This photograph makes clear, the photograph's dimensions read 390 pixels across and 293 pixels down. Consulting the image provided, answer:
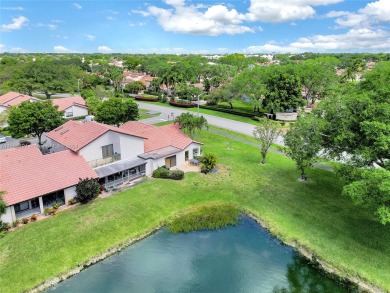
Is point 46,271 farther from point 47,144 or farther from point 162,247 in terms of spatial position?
point 47,144

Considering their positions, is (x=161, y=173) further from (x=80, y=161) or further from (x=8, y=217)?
(x=8, y=217)

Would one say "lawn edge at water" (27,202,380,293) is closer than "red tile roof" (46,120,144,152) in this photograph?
Yes

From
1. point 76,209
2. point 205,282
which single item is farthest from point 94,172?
point 205,282

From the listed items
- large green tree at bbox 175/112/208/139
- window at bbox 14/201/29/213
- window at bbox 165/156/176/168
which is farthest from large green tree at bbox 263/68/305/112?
window at bbox 14/201/29/213

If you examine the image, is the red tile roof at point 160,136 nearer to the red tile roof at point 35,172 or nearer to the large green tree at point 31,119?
the red tile roof at point 35,172

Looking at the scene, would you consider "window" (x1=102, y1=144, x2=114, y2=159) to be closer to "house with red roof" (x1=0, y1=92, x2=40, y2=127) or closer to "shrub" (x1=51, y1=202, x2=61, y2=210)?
"shrub" (x1=51, y1=202, x2=61, y2=210)
